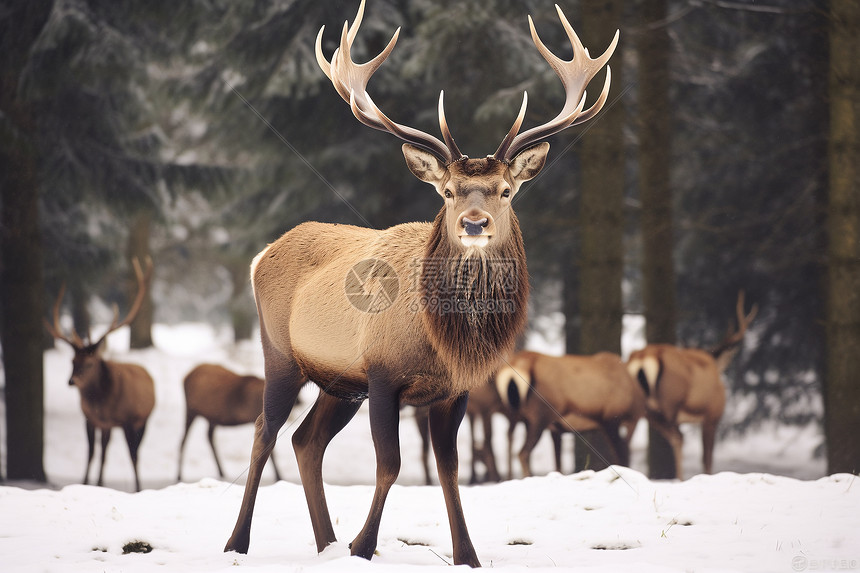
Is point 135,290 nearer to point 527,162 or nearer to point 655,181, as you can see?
point 655,181

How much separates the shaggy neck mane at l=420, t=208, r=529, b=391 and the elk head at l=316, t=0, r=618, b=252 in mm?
82

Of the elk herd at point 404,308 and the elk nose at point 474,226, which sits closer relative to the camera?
the elk nose at point 474,226

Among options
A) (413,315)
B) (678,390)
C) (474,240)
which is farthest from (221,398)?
(474,240)

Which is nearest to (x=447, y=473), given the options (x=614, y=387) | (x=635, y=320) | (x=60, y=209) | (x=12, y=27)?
(x=614, y=387)

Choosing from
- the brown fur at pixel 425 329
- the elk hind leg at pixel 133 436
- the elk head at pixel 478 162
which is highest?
the elk head at pixel 478 162

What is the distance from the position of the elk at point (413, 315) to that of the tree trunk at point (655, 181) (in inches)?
202

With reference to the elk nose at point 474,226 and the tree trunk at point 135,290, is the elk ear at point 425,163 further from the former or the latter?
the tree trunk at point 135,290

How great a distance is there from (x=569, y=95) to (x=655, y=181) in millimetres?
5282

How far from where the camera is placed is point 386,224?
12180mm

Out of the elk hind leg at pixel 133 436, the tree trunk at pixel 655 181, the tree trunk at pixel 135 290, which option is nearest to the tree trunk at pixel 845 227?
the tree trunk at pixel 655 181

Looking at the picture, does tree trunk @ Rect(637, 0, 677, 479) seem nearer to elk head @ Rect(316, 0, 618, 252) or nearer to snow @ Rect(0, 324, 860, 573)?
snow @ Rect(0, 324, 860, 573)

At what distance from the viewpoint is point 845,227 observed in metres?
7.94

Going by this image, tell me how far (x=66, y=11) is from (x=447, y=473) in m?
7.95

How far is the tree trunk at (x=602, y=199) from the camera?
896 centimetres
